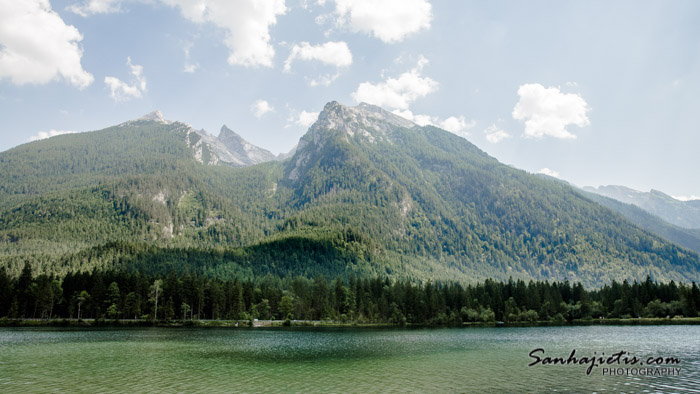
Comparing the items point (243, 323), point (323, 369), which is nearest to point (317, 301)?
point (243, 323)

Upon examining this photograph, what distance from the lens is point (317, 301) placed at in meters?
158

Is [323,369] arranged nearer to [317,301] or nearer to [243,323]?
[243,323]

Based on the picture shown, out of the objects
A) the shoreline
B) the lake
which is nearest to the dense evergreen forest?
the shoreline

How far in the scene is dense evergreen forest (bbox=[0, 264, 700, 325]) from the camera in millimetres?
135625

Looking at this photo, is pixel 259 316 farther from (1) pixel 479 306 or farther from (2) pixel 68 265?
(2) pixel 68 265

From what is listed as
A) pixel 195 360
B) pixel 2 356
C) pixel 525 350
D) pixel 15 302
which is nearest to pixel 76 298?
pixel 15 302

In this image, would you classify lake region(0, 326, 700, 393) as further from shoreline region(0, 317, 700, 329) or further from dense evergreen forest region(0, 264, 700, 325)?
dense evergreen forest region(0, 264, 700, 325)

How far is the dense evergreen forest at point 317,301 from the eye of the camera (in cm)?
13562

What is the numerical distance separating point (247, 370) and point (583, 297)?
505 feet

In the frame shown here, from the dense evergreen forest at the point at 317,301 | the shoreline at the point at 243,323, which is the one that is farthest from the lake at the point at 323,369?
the dense evergreen forest at the point at 317,301

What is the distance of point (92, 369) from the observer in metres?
44.4

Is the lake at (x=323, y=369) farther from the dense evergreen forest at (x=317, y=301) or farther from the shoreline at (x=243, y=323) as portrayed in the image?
the dense evergreen forest at (x=317, y=301)

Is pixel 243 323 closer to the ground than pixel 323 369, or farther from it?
closer to the ground

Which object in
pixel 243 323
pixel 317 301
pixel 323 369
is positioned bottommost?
pixel 243 323
